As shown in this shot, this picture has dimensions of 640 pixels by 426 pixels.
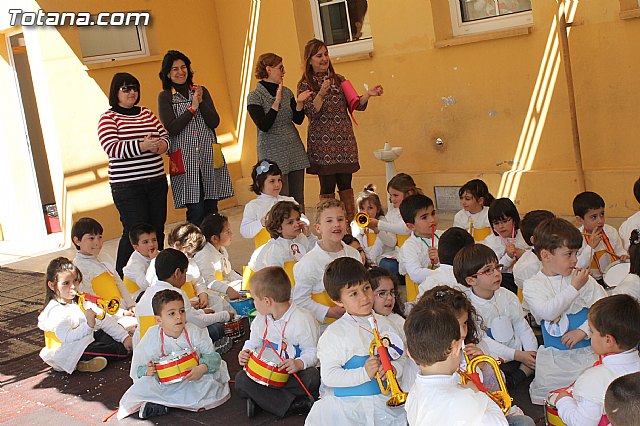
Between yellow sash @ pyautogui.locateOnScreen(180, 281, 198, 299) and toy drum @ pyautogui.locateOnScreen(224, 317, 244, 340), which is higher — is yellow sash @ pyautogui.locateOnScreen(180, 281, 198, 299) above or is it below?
above

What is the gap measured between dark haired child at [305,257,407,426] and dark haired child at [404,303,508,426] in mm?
717

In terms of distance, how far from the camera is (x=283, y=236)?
5.31 meters

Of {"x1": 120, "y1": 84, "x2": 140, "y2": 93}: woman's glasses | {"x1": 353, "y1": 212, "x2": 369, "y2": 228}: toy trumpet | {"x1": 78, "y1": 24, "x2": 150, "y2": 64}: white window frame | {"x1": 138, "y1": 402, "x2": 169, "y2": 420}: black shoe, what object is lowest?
{"x1": 138, "y1": 402, "x2": 169, "y2": 420}: black shoe

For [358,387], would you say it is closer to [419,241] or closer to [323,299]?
[323,299]

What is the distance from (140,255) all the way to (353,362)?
2.65m

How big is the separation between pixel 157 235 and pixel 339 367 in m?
3.16

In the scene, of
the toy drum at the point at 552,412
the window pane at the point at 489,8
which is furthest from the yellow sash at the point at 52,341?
the window pane at the point at 489,8

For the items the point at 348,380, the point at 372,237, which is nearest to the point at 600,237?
the point at 372,237

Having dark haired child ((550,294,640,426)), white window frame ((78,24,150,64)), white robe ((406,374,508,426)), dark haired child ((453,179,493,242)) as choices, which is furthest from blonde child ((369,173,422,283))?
white window frame ((78,24,150,64))

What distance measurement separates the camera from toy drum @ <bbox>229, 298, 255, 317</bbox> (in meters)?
5.59

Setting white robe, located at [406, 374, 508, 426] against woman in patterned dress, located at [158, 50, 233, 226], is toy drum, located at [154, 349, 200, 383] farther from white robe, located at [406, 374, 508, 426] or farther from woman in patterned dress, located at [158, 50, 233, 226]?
woman in patterned dress, located at [158, 50, 233, 226]

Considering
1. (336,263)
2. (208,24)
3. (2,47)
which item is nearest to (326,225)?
(336,263)

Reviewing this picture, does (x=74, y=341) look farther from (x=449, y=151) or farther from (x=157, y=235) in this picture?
(x=449, y=151)

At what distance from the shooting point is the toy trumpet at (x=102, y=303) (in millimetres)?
4977
